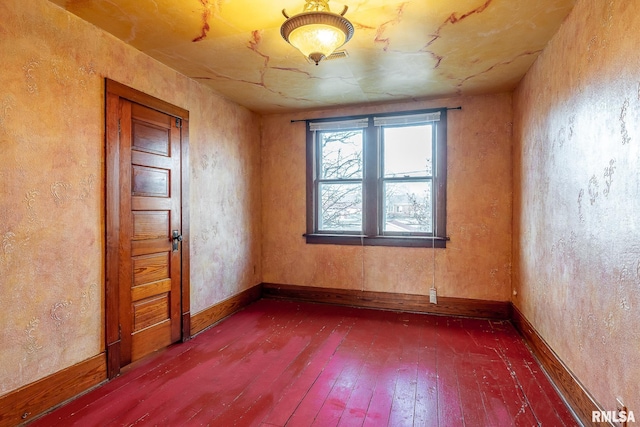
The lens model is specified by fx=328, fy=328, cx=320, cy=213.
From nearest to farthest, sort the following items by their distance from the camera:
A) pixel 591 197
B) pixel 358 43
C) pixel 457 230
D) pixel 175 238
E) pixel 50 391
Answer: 1. pixel 591 197
2. pixel 50 391
3. pixel 358 43
4. pixel 175 238
5. pixel 457 230

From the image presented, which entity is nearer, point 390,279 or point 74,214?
point 74,214

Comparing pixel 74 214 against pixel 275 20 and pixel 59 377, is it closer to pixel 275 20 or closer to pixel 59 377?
pixel 59 377

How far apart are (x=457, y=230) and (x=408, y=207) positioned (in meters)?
0.63

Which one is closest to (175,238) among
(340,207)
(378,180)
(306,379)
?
(306,379)

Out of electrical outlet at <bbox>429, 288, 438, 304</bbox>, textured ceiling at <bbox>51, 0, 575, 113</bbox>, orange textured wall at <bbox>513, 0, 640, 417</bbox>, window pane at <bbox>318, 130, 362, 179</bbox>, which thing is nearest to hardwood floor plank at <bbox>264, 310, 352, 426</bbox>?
electrical outlet at <bbox>429, 288, 438, 304</bbox>

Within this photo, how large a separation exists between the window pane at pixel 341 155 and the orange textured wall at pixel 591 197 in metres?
2.00

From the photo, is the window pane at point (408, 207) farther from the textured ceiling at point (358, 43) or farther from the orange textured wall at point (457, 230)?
the textured ceiling at point (358, 43)

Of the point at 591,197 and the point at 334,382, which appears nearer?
the point at 591,197

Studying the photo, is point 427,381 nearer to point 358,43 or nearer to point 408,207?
point 408,207

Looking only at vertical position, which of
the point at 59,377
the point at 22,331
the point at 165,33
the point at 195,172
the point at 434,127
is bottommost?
the point at 59,377

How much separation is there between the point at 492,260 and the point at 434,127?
5.61 ft

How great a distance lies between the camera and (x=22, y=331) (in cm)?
197

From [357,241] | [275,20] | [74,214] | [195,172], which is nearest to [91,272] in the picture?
[74,214]

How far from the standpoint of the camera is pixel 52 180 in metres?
2.12
